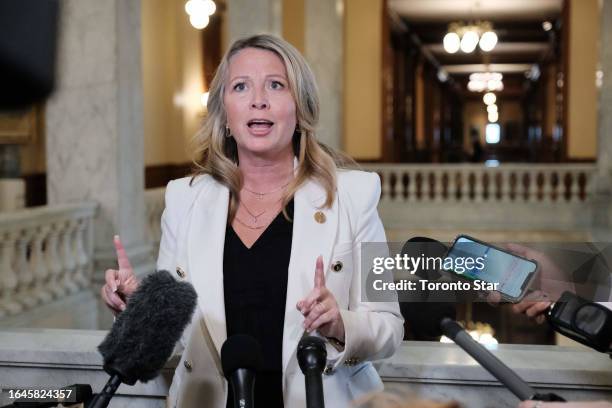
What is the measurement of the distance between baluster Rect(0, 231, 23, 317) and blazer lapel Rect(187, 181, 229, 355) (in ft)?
13.2

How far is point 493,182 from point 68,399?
473 inches

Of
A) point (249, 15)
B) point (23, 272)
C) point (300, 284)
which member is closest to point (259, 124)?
point (300, 284)

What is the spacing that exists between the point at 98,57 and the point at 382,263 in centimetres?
547

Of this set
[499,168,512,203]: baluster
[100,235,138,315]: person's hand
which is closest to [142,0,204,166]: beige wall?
[499,168,512,203]: baluster

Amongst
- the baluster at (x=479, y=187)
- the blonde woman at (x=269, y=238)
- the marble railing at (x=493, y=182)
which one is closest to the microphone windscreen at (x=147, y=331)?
the blonde woman at (x=269, y=238)

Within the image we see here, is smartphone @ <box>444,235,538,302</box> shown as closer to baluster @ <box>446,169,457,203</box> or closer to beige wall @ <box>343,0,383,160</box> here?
baluster @ <box>446,169,457,203</box>

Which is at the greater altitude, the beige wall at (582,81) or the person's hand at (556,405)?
the beige wall at (582,81)

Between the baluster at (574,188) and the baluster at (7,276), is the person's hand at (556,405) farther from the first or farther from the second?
the baluster at (574,188)

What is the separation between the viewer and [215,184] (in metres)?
2.18

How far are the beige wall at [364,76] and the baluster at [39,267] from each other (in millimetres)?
9484

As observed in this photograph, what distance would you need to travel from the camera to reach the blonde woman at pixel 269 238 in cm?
197

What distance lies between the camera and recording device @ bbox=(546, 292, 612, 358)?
4.50ft

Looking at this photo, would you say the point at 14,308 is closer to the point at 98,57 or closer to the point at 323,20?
the point at 98,57

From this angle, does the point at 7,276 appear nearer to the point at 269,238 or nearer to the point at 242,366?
the point at 269,238
